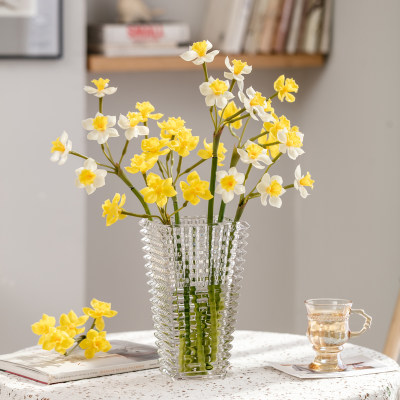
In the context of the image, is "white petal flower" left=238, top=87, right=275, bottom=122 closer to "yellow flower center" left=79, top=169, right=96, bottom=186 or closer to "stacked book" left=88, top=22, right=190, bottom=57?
"yellow flower center" left=79, top=169, right=96, bottom=186

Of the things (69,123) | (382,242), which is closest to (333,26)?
(382,242)

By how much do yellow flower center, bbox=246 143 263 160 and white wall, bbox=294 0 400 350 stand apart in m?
1.17

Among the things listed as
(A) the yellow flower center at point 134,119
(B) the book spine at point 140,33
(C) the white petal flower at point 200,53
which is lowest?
(A) the yellow flower center at point 134,119

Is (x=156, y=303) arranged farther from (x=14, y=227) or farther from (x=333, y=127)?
(x=333, y=127)

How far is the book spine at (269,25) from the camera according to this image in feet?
7.97

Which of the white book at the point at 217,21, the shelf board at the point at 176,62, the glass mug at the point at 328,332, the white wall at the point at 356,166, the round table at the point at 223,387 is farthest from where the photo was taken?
the white book at the point at 217,21

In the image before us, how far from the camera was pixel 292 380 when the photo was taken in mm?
1173

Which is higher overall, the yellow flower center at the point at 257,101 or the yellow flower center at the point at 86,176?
the yellow flower center at the point at 257,101

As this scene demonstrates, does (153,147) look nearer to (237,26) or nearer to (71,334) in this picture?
(71,334)

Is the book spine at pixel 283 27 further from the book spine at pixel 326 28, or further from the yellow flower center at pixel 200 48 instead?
the yellow flower center at pixel 200 48

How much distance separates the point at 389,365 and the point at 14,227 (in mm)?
1360

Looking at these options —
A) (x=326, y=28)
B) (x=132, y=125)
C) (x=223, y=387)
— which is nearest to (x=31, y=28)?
(x=326, y=28)

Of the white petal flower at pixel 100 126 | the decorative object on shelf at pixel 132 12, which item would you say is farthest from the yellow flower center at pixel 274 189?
the decorative object on shelf at pixel 132 12

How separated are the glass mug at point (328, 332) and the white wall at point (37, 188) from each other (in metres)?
1.26
